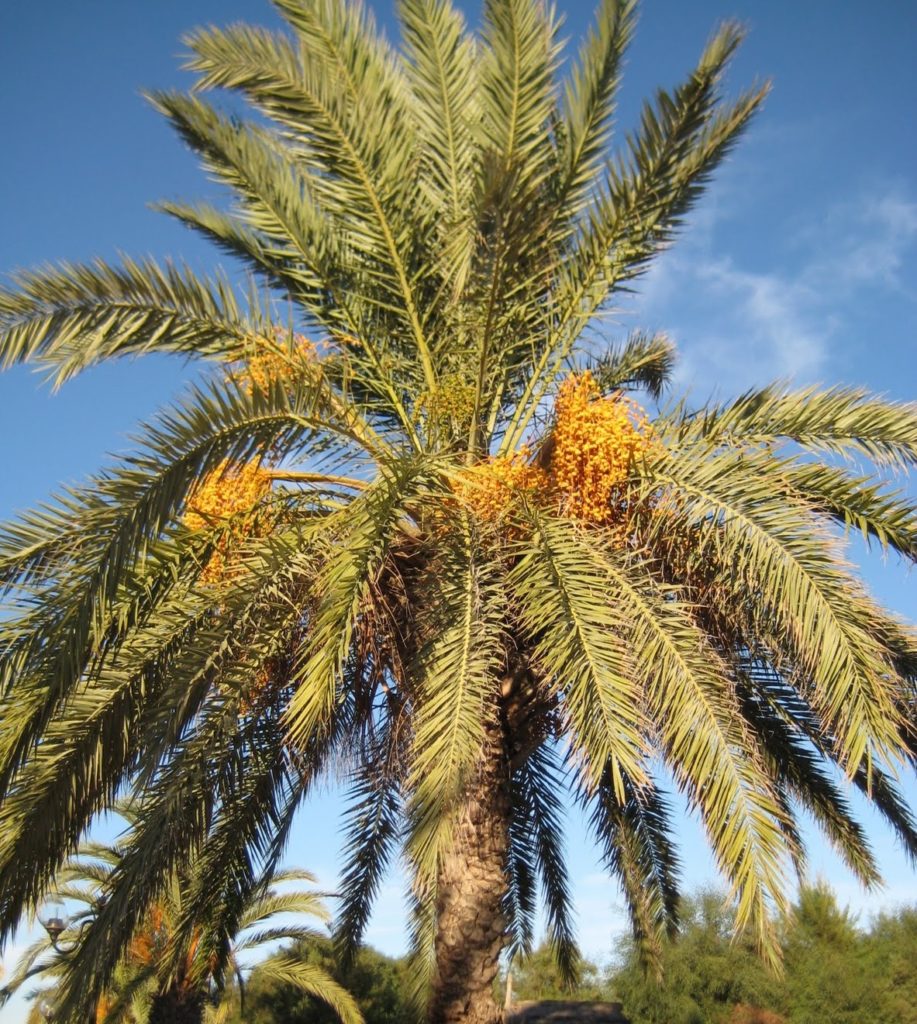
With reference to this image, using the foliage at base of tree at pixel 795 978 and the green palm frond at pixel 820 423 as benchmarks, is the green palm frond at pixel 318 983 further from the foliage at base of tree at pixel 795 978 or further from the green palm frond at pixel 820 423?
the green palm frond at pixel 820 423

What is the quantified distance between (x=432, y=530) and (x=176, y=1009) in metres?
10.8

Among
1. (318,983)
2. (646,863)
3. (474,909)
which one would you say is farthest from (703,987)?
(474,909)

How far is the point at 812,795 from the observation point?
28.2 ft

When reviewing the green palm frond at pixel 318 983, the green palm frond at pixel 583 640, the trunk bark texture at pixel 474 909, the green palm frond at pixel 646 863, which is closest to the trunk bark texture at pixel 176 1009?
the green palm frond at pixel 318 983

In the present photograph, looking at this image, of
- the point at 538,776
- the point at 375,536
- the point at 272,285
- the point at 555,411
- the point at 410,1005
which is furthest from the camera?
the point at 538,776

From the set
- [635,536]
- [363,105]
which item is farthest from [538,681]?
[363,105]

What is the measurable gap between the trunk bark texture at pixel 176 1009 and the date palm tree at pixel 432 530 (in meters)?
7.48

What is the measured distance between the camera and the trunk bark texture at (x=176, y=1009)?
46.2 feet

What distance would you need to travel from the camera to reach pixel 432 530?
6.86m

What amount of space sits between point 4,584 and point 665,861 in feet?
22.5

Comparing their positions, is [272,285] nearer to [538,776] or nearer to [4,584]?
[4,584]

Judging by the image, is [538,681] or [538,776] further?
[538,776]

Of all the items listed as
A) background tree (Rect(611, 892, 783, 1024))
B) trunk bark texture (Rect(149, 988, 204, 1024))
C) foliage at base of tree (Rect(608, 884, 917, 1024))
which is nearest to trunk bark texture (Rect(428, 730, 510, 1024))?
trunk bark texture (Rect(149, 988, 204, 1024))

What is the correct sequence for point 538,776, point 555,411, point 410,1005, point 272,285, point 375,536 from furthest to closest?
point 538,776
point 410,1005
point 272,285
point 555,411
point 375,536
